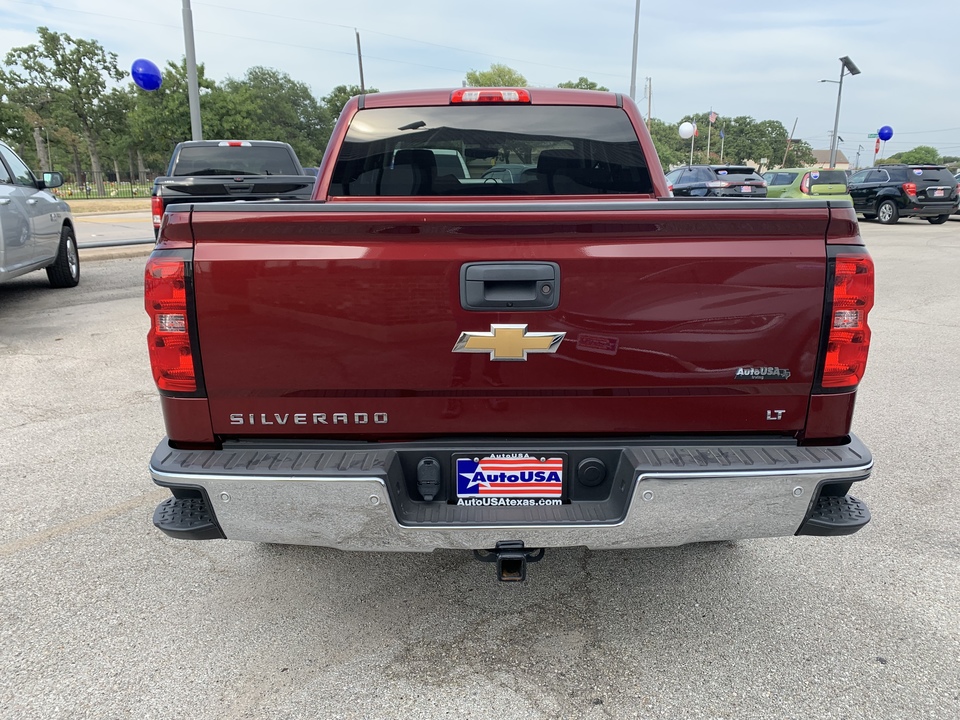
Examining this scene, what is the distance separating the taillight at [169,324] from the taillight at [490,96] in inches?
76.0

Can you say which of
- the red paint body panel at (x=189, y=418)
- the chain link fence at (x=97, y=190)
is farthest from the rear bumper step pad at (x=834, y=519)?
the chain link fence at (x=97, y=190)

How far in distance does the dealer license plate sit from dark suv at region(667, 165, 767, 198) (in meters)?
17.2

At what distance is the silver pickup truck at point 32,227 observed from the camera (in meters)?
7.31

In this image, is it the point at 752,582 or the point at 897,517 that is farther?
the point at 897,517

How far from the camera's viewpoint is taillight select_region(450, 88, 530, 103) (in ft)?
11.5

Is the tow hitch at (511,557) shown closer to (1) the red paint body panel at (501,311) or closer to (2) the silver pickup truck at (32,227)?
(1) the red paint body panel at (501,311)

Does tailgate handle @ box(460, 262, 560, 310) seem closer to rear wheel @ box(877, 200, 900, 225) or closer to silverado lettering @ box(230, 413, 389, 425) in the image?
silverado lettering @ box(230, 413, 389, 425)

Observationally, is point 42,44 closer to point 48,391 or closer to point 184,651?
point 48,391

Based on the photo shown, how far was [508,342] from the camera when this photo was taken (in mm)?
2135

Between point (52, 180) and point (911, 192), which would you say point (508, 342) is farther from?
point (911, 192)

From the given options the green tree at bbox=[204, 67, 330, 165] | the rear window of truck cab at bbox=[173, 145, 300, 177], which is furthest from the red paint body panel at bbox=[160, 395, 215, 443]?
the green tree at bbox=[204, 67, 330, 165]

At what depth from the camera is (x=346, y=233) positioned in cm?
211

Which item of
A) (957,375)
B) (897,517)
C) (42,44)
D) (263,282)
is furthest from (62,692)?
(42,44)

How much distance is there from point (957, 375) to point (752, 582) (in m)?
4.37
